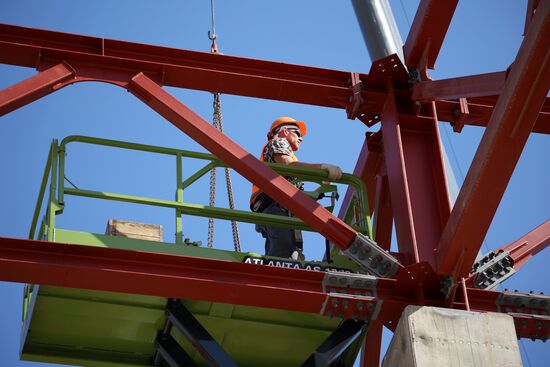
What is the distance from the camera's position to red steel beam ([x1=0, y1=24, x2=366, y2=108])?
32.7 ft

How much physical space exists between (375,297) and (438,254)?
69 centimetres

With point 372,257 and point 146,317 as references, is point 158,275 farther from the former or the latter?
point 372,257

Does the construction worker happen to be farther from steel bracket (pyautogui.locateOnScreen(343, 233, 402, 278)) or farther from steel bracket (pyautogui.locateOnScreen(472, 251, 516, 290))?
steel bracket (pyautogui.locateOnScreen(472, 251, 516, 290))

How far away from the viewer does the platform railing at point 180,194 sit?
9.60 m

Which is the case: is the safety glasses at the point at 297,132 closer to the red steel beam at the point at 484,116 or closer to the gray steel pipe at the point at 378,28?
the gray steel pipe at the point at 378,28

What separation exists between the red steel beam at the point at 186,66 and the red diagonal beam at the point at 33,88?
27cm

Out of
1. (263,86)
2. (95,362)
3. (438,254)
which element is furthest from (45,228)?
(438,254)

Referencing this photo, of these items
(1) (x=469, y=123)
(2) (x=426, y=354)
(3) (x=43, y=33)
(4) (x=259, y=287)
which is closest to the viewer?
(2) (x=426, y=354)

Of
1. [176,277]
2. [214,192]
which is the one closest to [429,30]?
[176,277]

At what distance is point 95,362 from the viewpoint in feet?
33.6

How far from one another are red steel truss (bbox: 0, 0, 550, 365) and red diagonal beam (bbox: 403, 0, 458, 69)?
0.01 metres

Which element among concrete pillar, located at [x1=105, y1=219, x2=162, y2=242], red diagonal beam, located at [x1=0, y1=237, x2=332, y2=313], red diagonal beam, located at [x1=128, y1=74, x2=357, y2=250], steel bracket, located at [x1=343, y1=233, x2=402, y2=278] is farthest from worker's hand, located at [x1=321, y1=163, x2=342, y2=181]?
red diagonal beam, located at [x1=0, y1=237, x2=332, y2=313]

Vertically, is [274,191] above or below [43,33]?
below

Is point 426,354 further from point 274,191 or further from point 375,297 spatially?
point 274,191
